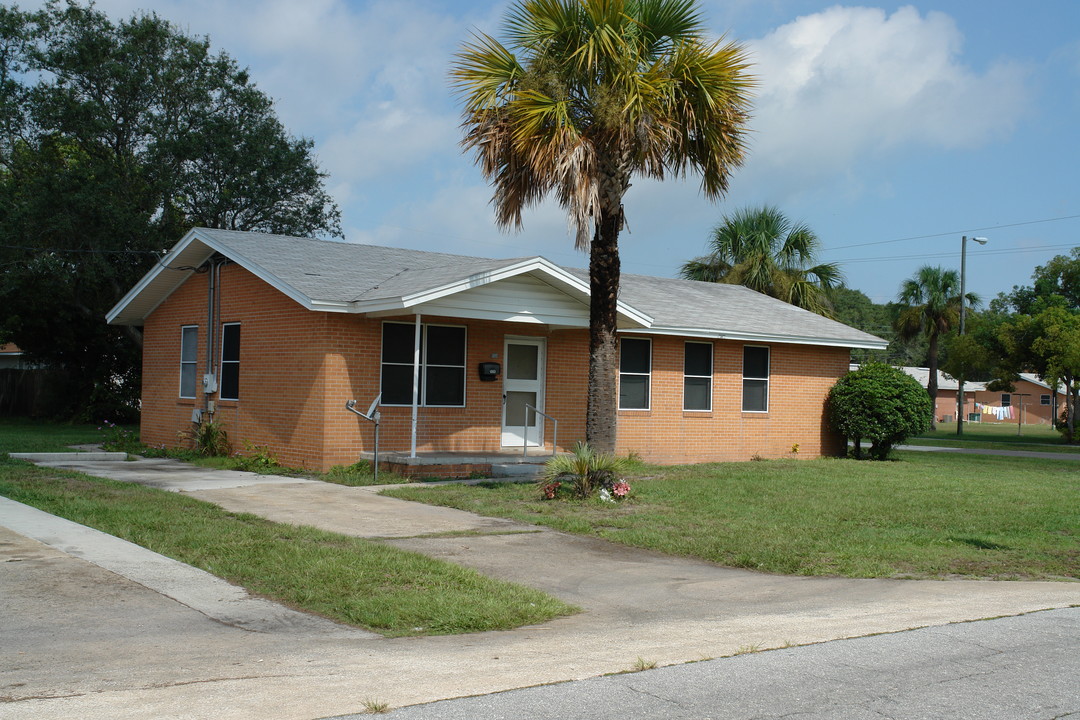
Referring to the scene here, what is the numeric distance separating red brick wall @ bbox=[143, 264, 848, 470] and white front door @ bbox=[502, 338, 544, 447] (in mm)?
184

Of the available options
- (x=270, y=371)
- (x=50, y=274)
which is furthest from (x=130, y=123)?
(x=270, y=371)

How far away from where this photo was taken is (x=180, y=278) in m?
20.4

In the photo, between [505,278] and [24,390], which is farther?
[24,390]

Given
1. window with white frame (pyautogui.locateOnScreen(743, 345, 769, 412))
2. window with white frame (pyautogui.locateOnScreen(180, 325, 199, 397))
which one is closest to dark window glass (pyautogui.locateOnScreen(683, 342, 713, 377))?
window with white frame (pyautogui.locateOnScreen(743, 345, 769, 412))

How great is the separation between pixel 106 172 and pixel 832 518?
25.8 metres

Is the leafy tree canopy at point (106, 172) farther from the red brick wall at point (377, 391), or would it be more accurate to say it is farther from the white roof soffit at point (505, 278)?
the white roof soffit at point (505, 278)

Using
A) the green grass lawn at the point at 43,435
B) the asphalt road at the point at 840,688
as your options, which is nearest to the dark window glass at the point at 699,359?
the green grass lawn at the point at 43,435

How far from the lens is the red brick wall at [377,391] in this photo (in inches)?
639

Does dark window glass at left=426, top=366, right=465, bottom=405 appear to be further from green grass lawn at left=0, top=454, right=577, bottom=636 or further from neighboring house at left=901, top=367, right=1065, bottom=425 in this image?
neighboring house at left=901, top=367, right=1065, bottom=425

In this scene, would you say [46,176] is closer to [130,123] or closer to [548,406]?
[130,123]

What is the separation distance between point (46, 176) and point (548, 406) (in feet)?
63.6

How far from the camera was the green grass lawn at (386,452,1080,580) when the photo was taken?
9844 millimetres

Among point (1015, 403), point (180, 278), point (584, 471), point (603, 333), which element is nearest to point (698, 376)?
point (603, 333)

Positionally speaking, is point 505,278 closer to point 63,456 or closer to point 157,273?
point 157,273
